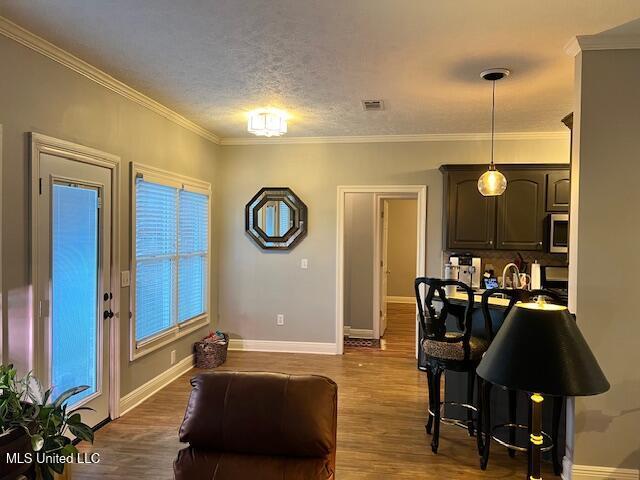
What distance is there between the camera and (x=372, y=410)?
393cm

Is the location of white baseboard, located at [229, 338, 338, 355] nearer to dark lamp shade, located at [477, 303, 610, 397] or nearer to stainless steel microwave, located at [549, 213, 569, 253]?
stainless steel microwave, located at [549, 213, 569, 253]

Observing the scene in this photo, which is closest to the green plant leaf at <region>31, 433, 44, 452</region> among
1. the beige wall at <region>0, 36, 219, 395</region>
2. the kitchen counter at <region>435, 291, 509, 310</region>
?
the beige wall at <region>0, 36, 219, 395</region>

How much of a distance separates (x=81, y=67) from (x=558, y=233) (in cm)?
466

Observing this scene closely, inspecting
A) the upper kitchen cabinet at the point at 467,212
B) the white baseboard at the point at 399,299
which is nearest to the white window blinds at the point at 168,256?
the upper kitchen cabinet at the point at 467,212

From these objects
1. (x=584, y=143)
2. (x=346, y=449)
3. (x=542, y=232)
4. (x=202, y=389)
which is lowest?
(x=346, y=449)

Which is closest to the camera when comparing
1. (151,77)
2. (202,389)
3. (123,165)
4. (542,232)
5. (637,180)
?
(202,389)

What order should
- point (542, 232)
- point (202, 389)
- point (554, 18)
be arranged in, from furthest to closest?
point (542, 232) → point (554, 18) → point (202, 389)

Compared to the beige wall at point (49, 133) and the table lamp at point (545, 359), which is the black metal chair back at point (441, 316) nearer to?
the table lamp at point (545, 359)

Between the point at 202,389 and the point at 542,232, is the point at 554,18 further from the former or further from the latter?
the point at 542,232

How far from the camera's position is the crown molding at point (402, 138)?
5.15 m

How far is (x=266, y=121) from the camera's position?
425cm

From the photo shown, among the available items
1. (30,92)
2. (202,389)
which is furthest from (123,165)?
(202,389)

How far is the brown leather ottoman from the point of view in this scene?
1.62m

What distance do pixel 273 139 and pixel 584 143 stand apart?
372 cm
